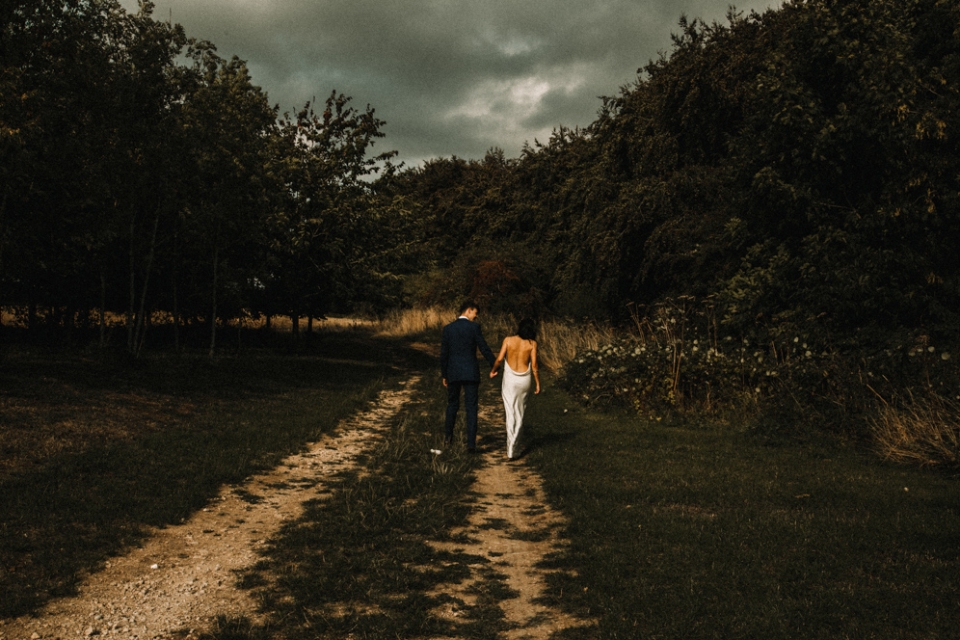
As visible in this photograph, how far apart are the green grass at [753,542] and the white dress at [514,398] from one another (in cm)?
41

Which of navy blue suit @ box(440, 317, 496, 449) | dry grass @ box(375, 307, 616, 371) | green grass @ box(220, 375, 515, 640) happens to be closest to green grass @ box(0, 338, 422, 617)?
green grass @ box(220, 375, 515, 640)

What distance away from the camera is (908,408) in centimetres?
1076

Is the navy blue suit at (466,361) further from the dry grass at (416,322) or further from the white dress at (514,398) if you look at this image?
the dry grass at (416,322)

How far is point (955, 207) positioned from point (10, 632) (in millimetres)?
15000

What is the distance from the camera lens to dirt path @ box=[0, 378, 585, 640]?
15.3ft

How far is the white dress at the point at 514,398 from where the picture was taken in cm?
1048

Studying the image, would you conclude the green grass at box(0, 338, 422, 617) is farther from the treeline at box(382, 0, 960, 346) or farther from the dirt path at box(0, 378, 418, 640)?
the treeline at box(382, 0, 960, 346)

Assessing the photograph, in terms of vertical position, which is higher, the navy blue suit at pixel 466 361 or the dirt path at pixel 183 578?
the navy blue suit at pixel 466 361

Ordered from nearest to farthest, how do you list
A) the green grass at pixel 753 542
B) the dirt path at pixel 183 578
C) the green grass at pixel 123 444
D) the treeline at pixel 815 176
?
the dirt path at pixel 183 578 < the green grass at pixel 753 542 < the green grass at pixel 123 444 < the treeline at pixel 815 176

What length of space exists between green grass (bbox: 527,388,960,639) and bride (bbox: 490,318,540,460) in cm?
65

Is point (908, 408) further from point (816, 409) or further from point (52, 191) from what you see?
point (52, 191)

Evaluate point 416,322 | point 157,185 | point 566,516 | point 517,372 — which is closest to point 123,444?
point 517,372

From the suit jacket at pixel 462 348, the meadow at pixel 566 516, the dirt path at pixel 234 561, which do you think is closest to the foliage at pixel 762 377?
the meadow at pixel 566 516

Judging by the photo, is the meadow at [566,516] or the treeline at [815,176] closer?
the meadow at [566,516]
